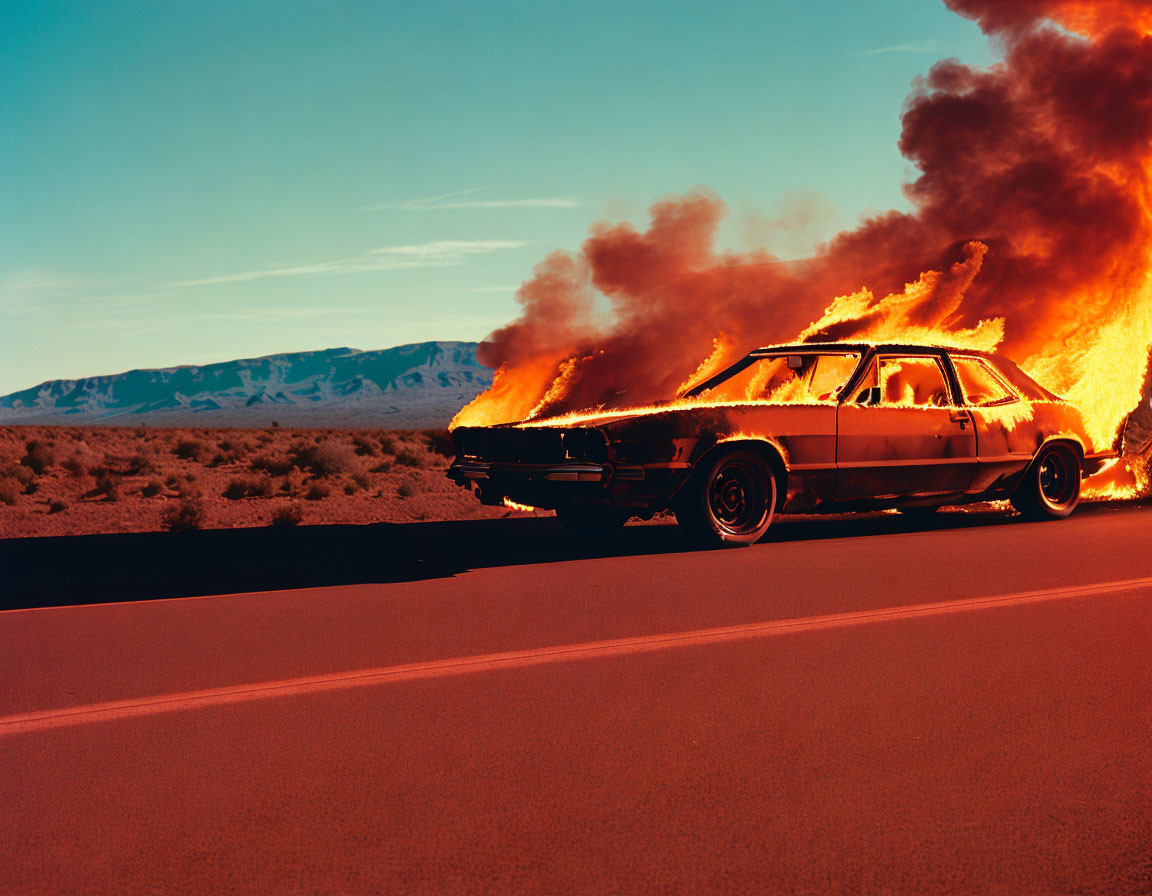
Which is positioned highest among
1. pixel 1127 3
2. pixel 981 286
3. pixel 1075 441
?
pixel 1127 3

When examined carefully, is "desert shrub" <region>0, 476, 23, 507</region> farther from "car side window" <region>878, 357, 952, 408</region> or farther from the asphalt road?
"car side window" <region>878, 357, 952, 408</region>

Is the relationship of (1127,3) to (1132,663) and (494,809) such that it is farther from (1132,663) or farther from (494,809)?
(494,809)

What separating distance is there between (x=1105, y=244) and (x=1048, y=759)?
584 inches

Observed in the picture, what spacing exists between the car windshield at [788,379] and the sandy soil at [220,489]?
4568 millimetres

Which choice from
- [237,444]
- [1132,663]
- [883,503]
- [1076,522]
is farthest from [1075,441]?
[237,444]

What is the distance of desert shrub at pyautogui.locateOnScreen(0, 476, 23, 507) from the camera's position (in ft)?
79.1

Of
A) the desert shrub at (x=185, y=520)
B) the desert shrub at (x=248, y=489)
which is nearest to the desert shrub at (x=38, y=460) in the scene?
the desert shrub at (x=248, y=489)

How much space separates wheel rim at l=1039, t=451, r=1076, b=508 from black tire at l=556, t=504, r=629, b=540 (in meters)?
4.77

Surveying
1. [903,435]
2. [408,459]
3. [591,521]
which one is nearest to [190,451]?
[408,459]

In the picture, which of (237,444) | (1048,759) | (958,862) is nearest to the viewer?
(958,862)

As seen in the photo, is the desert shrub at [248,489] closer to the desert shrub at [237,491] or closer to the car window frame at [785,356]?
the desert shrub at [237,491]

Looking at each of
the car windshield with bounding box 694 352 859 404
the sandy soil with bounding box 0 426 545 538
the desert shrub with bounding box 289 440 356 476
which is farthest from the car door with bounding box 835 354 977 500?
the desert shrub with bounding box 289 440 356 476

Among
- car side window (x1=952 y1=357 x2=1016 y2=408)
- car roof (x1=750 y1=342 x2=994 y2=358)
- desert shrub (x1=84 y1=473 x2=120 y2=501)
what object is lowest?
desert shrub (x1=84 y1=473 x2=120 y2=501)

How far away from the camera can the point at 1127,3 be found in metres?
20.2
